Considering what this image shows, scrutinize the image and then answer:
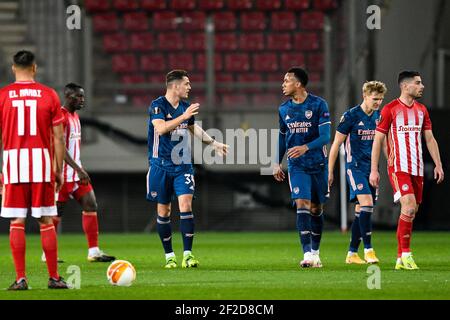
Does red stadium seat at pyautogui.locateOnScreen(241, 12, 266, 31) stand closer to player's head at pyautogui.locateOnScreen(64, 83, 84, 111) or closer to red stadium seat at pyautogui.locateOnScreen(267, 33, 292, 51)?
red stadium seat at pyautogui.locateOnScreen(267, 33, 292, 51)

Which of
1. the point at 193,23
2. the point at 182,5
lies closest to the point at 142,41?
the point at 193,23

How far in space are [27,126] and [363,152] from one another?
4.50 metres

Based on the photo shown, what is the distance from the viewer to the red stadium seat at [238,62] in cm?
2409

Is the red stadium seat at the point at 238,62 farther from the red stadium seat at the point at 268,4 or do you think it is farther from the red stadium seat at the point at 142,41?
the red stadium seat at the point at 142,41

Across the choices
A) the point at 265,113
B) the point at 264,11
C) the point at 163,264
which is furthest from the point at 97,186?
the point at 163,264

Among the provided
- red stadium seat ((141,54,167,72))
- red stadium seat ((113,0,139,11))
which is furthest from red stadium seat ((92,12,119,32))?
red stadium seat ((141,54,167,72))

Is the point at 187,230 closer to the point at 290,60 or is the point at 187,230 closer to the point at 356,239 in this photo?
the point at 356,239

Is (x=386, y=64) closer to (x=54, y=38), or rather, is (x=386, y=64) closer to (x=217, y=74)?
(x=217, y=74)

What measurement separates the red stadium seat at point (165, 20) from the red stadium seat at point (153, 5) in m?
0.17

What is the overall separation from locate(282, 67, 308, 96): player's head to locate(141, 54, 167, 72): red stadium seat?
44.6 feet

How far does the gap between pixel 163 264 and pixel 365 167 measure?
2.46m

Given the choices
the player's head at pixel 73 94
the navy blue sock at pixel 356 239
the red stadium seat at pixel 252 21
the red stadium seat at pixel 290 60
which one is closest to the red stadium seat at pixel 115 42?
the red stadium seat at pixel 252 21

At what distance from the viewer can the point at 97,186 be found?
23.5 m

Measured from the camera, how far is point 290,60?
2333cm
